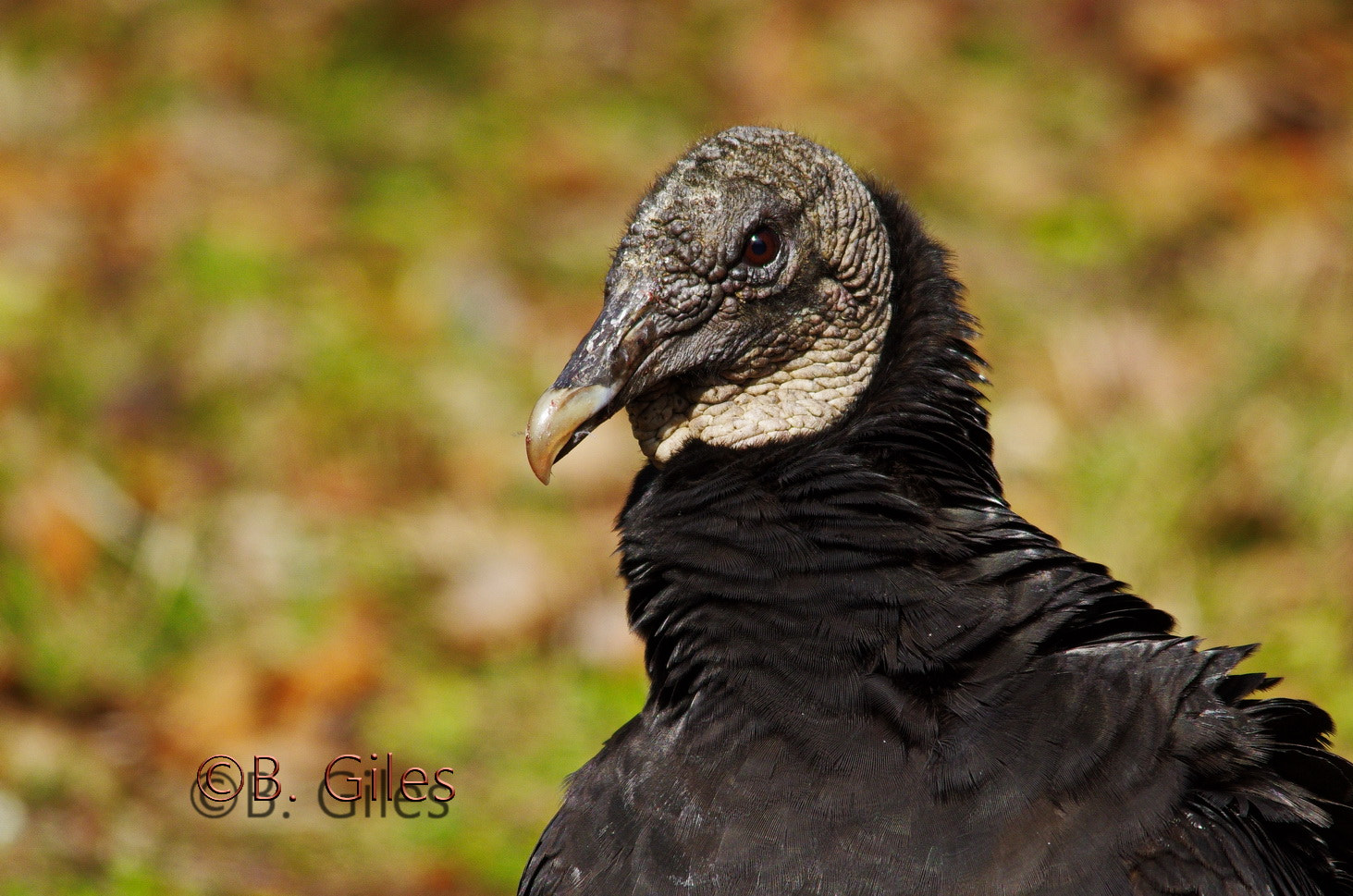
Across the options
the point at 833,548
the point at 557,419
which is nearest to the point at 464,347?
the point at 557,419

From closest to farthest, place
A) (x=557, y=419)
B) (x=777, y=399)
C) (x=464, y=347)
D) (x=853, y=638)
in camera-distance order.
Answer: (x=853, y=638) < (x=557, y=419) < (x=777, y=399) < (x=464, y=347)

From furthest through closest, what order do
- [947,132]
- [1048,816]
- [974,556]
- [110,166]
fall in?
[947,132]
[110,166]
[974,556]
[1048,816]

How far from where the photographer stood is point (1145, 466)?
4883 mm

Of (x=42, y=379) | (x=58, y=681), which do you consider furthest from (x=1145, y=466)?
(x=42, y=379)

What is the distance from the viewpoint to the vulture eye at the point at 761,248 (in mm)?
2605

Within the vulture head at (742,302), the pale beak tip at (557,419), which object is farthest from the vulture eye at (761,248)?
the pale beak tip at (557,419)

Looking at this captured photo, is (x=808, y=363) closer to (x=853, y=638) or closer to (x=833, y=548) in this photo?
(x=833, y=548)

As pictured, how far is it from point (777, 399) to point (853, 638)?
499 millimetres

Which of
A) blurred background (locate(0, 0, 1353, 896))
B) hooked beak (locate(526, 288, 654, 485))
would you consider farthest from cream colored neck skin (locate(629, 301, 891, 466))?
blurred background (locate(0, 0, 1353, 896))

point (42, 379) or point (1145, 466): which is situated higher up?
point (42, 379)

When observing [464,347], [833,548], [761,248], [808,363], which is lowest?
[833,548]

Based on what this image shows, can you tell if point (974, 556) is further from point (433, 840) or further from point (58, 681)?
point (58, 681)

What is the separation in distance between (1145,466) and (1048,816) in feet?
9.76

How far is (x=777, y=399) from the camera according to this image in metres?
2.59
